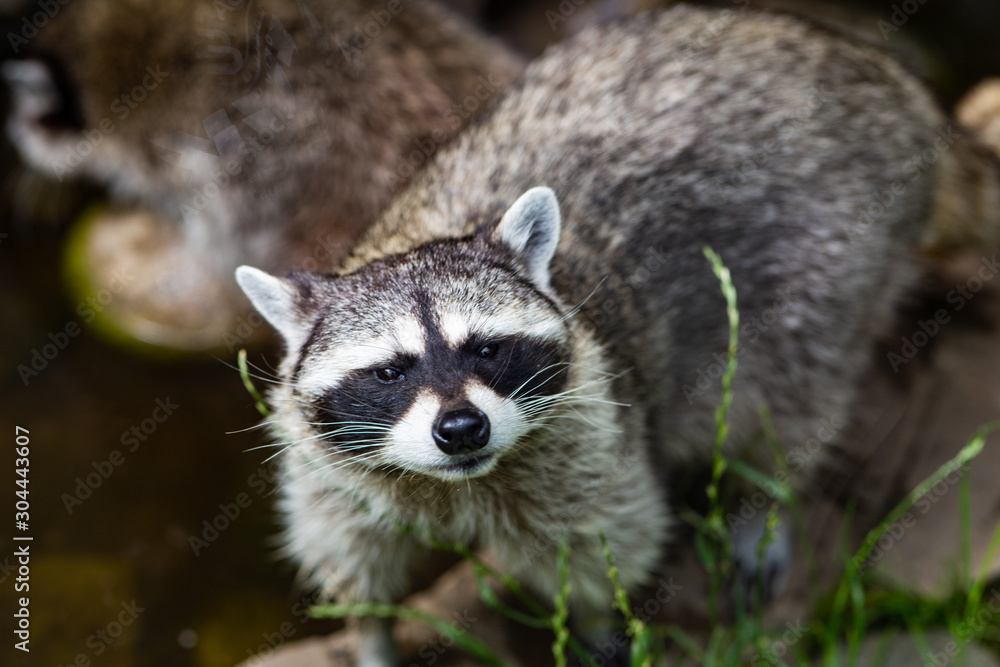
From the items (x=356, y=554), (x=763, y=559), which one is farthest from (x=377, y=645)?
(x=763, y=559)

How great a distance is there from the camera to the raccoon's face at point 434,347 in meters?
2.32

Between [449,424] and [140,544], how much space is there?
2711 millimetres

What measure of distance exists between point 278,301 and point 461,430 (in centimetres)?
78

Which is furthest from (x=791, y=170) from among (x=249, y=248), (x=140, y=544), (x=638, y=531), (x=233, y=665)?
(x=140, y=544)

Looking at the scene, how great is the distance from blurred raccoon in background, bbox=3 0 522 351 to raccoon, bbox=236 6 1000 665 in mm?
769

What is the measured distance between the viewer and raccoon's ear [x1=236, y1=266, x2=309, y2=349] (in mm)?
2578

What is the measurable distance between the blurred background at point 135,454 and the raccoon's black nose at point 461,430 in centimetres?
134

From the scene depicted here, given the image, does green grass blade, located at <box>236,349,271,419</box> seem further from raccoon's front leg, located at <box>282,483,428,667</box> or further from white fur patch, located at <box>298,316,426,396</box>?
raccoon's front leg, located at <box>282,483,428,667</box>

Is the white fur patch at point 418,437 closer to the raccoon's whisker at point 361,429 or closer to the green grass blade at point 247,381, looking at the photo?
the raccoon's whisker at point 361,429

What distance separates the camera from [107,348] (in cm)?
507

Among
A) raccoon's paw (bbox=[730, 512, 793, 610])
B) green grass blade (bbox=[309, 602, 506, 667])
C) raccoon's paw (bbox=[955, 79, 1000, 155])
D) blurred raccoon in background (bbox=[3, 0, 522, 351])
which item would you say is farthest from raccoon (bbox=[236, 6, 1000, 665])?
blurred raccoon in background (bbox=[3, 0, 522, 351])

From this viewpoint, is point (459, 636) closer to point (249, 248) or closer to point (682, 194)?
point (682, 194)

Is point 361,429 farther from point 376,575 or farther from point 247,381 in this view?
point 376,575

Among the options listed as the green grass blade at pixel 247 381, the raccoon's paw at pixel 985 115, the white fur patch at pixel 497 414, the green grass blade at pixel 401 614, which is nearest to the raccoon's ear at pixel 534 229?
the white fur patch at pixel 497 414
